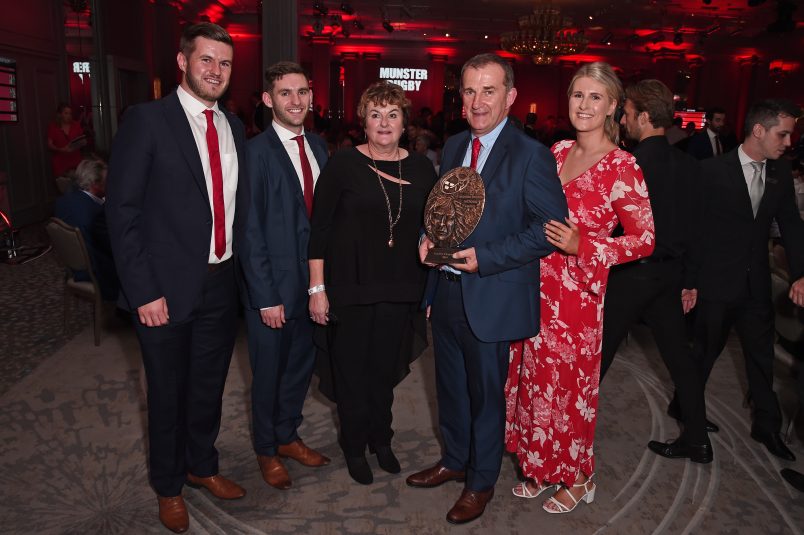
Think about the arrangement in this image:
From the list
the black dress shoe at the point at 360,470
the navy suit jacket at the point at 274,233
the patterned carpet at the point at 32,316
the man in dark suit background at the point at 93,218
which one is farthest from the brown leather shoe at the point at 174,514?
the man in dark suit background at the point at 93,218

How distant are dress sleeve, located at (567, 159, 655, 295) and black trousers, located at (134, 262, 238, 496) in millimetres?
1313

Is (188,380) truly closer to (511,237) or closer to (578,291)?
(511,237)

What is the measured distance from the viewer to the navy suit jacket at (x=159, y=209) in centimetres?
201

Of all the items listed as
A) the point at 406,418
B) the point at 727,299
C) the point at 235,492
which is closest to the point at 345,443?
the point at 235,492

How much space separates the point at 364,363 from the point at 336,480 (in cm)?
57

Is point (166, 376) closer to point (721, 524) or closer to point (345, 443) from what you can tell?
point (345, 443)

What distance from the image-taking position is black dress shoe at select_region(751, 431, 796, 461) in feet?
9.73

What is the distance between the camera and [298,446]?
2791 millimetres

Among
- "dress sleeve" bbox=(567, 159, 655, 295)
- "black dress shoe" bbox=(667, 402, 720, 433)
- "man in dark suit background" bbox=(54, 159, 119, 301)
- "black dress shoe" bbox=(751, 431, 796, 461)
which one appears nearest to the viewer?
"dress sleeve" bbox=(567, 159, 655, 295)

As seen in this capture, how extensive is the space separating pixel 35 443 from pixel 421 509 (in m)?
1.88

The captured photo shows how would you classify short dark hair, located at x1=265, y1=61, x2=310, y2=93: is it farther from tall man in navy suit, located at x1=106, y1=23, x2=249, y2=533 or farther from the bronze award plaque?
the bronze award plaque

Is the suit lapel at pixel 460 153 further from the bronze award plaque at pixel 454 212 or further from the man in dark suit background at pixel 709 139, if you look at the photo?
the man in dark suit background at pixel 709 139

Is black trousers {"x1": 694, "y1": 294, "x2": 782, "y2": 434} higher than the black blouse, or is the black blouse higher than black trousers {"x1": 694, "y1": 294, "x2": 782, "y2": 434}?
the black blouse

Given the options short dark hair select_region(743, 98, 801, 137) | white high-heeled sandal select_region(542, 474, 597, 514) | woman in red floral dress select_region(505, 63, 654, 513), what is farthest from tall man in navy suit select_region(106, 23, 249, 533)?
short dark hair select_region(743, 98, 801, 137)
